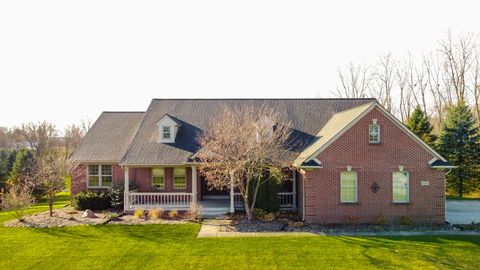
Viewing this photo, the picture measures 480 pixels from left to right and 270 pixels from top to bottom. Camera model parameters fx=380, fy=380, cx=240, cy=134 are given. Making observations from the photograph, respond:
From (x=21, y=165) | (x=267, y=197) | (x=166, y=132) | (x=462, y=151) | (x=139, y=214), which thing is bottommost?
(x=139, y=214)

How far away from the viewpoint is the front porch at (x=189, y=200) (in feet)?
70.1

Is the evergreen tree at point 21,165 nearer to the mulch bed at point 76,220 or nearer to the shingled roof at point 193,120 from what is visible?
the mulch bed at point 76,220

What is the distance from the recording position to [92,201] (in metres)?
23.0

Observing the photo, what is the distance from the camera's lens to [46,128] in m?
59.8

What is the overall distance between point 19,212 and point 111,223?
19.4ft

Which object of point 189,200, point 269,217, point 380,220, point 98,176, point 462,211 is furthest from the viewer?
point 98,176

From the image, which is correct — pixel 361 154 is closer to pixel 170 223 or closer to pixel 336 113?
pixel 336 113

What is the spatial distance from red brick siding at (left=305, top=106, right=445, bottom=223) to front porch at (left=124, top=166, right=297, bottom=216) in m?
3.15

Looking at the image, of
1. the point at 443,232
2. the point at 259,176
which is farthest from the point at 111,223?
the point at 443,232

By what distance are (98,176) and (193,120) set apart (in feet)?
23.7

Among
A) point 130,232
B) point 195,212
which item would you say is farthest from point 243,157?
point 130,232

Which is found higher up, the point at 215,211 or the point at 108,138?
the point at 108,138

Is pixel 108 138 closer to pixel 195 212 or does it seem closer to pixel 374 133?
pixel 195 212

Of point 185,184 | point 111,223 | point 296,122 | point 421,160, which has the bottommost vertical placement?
point 111,223
